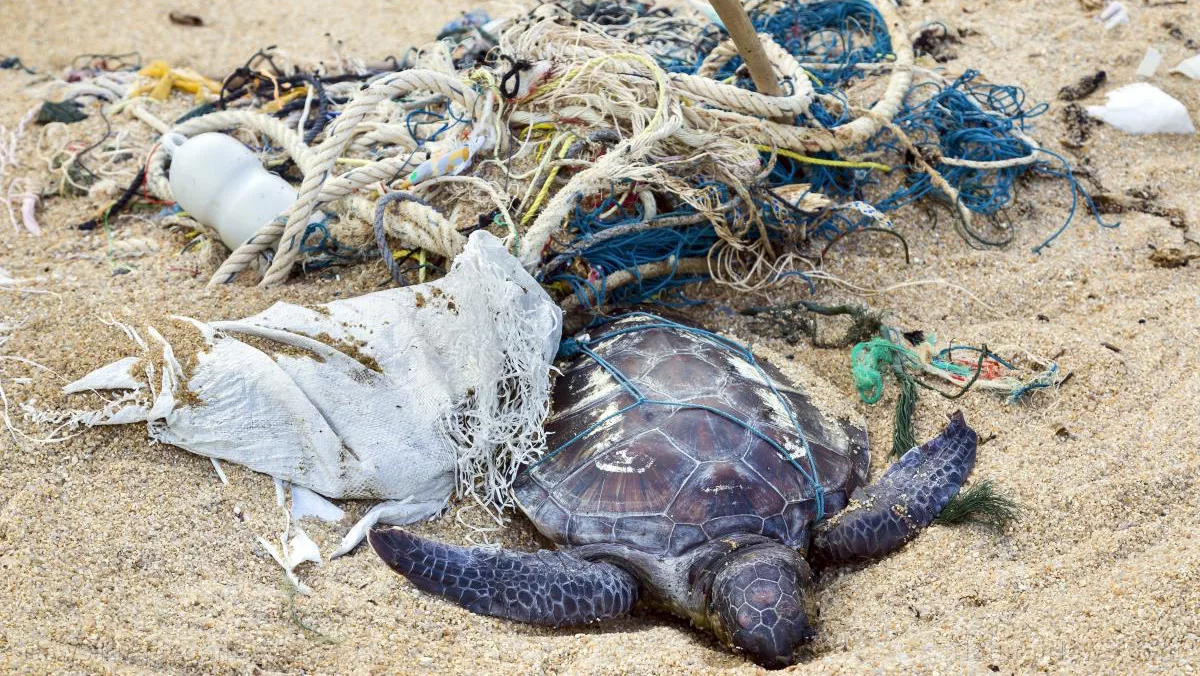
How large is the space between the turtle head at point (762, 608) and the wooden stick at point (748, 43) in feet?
5.25

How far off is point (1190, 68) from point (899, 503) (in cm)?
290

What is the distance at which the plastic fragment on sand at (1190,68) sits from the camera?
389 cm

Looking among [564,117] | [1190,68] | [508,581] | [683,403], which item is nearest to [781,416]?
[683,403]

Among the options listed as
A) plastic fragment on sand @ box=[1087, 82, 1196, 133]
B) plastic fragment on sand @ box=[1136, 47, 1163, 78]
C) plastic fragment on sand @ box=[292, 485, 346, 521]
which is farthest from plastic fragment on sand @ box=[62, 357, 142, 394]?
plastic fragment on sand @ box=[1136, 47, 1163, 78]

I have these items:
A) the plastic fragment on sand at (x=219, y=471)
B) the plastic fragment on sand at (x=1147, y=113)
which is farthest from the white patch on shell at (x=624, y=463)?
the plastic fragment on sand at (x=1147, y=113)

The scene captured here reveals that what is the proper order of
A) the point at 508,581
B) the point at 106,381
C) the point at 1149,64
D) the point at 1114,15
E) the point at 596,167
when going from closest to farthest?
1. the point at 508,581
2. the point at 106,381
3. the point at 596,167
4. the point at 1149,64
5. the point at 1114,15

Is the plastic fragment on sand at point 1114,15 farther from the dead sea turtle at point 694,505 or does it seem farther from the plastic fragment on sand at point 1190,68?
the dead sea turtle at point 694,505

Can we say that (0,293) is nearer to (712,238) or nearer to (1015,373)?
(712,238)

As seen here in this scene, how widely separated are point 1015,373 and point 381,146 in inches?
84.0

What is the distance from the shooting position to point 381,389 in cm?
235

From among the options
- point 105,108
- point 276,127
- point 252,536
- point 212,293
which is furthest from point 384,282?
point 105,108

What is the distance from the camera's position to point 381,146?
122 inches

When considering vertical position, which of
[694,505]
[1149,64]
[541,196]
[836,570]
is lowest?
[836,570]

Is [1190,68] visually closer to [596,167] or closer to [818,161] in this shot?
[818,161]
